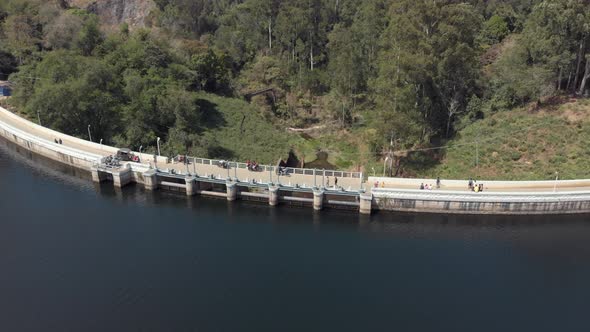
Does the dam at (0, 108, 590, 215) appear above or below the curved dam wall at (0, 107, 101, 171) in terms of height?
below

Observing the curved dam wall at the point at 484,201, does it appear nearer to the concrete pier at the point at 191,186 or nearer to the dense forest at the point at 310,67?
the dense forest at the point at 310,67

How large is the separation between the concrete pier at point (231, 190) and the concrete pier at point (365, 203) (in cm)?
1873

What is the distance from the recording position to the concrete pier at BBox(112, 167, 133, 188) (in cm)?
7425

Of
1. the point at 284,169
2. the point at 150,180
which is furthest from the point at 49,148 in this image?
the point at 284,169

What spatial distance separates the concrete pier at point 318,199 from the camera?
68375 mm

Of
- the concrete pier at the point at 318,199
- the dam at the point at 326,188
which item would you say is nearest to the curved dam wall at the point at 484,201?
the dam at the point at 326,188

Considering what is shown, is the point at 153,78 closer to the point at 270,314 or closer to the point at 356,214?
the point at 356,214

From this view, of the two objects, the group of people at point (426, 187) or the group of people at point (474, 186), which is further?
the group of people at point (426, 187)

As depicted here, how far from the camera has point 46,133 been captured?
297 feet

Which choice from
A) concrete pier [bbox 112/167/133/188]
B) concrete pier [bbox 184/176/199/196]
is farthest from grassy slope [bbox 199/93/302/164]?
concrete pier [bbox 112/167/133/188]

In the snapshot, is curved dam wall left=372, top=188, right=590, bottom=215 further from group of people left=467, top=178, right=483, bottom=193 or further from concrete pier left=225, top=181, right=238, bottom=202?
concrete pier left=225, top=181, right=238, bottom=202

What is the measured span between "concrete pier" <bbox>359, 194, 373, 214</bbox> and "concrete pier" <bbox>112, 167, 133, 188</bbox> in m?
36.8

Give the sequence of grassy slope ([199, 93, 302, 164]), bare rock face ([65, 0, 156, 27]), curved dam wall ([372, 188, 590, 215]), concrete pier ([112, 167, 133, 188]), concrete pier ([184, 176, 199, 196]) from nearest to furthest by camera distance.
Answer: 1. curved dam wall ([372, 188, 590, 215])
2. concrete pier ([184, 176, 199, 196])
3. concrete pier ([112, 167, 133, 188])
4. grassy slope ([199, 93, 302, 164])
5. bare rock face ([65, 0, 156, 27])

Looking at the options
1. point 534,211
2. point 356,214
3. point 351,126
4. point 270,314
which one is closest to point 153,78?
point 351,126
